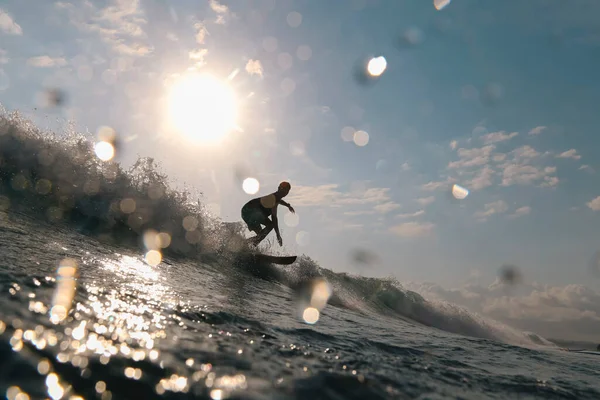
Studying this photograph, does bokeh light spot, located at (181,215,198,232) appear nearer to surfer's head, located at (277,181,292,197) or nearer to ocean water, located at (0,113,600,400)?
ocean water, located at (0,113,600,400)

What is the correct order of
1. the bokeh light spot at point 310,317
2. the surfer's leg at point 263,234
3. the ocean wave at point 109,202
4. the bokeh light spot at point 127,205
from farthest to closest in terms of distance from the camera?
the surfer's leg at point 263,234
the bokeh light spot at point 127,205
the ocean wave at point 109,202
the bokeh light spot at point 310,317

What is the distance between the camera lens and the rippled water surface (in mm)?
1790

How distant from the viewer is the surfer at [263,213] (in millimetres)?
10805

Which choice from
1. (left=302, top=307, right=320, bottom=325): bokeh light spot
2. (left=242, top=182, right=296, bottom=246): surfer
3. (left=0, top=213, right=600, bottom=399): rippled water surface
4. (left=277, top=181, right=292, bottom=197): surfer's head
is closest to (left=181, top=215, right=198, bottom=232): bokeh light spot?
(left=242, top=182, right=296, bottom=246): surfer

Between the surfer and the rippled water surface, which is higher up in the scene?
the surfer

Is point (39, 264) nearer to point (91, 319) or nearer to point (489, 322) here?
point (91, 319)

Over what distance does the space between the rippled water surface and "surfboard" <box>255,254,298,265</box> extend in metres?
5.52

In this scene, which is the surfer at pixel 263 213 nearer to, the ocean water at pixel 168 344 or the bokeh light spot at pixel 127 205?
the ocean water at pixel 168 344

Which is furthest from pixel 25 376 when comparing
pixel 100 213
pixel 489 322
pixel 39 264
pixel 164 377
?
pixel 489 322

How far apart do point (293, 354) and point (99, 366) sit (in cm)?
138

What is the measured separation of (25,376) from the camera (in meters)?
1.60

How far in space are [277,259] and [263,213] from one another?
1.38 metres

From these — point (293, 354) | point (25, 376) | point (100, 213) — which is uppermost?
point (100, 213)

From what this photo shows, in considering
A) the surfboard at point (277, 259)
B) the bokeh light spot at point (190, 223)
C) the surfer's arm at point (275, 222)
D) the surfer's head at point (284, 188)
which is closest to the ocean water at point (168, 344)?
the bokeh light spot at point (190, 223)
